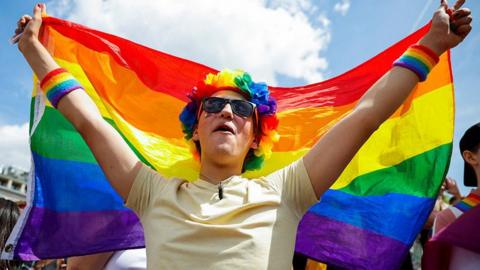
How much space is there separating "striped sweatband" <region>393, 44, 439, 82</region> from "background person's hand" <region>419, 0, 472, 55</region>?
4 centimetres

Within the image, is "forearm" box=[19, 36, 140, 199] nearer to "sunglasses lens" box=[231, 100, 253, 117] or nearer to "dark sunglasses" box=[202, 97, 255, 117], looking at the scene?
"dark sunglasses" box=[202, 97, 255, 117]

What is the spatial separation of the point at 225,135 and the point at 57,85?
3.05 feet

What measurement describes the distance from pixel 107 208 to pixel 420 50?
2.23 meters

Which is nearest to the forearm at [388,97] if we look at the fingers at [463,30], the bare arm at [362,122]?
the bare arm at [362,122]

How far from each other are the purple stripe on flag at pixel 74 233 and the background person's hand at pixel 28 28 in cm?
106

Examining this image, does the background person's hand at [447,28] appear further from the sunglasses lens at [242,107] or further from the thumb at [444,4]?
the sunglasses lens at [242,107]

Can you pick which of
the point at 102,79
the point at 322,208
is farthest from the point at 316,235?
the point at 102,79

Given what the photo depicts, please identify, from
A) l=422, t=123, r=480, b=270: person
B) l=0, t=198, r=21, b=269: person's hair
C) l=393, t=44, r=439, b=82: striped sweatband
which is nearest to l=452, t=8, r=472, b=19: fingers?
l=393, t=44, r=439, b=82: striped sweatband

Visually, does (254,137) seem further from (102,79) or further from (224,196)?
(102,79)

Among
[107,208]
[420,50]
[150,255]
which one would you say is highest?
[420,50]

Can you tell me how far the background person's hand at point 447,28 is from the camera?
2104mm

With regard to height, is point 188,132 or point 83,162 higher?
point 188,132

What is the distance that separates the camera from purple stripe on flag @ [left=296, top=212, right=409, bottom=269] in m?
2.59

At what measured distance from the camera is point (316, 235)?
2.87 m
